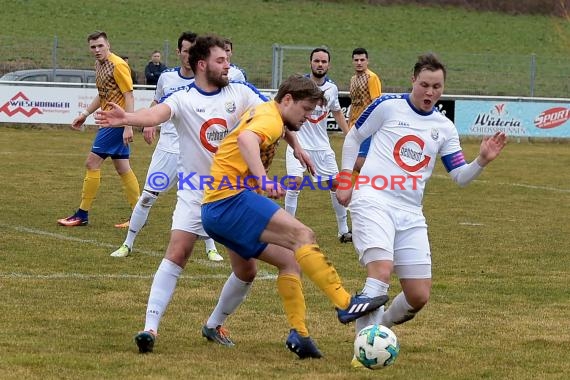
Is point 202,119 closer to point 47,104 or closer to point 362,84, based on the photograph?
point 362,84

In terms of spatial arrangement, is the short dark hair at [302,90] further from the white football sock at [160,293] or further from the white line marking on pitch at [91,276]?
the white line marking on pitch at [91,276]

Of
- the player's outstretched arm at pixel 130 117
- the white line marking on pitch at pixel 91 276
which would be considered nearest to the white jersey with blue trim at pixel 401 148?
the player's outstretched arm at pixel 130 117

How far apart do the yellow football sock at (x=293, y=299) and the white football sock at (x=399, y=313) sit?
0.60 metres

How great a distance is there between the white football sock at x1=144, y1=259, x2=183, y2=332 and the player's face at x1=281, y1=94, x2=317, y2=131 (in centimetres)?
120

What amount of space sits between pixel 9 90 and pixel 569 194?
534 inches

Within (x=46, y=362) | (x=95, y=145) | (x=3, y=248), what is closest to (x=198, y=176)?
(x=46, y=362)

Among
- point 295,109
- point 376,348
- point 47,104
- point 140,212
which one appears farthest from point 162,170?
point 47,104

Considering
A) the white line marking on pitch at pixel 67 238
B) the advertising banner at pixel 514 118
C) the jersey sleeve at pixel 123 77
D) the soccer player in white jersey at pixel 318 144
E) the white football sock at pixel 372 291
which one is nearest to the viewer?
the white football sock at pixel 372 291

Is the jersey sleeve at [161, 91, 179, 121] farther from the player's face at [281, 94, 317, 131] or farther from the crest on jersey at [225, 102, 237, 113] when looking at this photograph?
the player's face at [281, 94, 317, 131]

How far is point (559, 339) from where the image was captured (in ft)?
23.7

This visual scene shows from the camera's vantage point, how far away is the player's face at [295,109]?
6344 millimetres

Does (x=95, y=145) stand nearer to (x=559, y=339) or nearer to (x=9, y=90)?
(x=559, y=339)

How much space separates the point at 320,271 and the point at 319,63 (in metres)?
6.24

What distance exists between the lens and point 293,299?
6520mm
